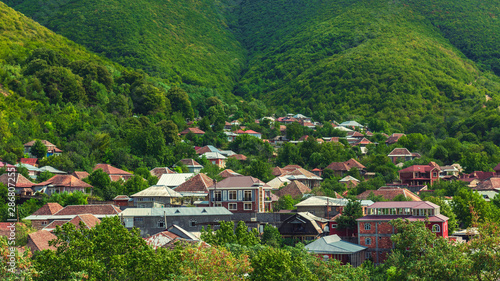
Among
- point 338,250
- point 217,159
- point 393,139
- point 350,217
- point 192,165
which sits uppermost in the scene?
point 393,139

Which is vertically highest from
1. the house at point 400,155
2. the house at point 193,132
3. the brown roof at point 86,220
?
the house at point 193,132

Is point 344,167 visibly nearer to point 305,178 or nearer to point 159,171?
point 305,178

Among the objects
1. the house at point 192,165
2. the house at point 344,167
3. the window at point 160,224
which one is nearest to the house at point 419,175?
the house at point 344,167

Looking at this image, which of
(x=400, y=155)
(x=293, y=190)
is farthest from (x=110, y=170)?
(x=400, y=155)

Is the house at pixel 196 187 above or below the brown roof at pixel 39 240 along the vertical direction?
above

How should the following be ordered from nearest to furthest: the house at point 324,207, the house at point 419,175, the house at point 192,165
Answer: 1. the house at point 324,207
2. the house at point 419,175
3. the house at point 192,165

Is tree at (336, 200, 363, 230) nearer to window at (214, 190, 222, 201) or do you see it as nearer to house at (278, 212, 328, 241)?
house at (278, 212, 328, 241)

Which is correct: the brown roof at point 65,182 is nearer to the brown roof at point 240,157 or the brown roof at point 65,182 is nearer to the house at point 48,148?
the house at point 48,148
